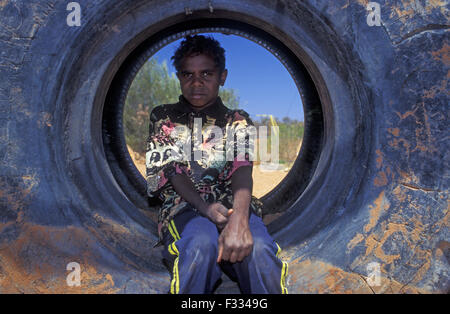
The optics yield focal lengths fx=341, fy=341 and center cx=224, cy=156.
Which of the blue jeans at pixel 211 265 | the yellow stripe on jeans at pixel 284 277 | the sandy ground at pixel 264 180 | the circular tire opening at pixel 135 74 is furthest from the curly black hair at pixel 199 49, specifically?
the sandy ground at pixel 264 180

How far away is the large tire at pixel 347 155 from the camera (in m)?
1.29

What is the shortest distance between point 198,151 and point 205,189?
0.20 metres

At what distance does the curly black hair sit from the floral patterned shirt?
21cm

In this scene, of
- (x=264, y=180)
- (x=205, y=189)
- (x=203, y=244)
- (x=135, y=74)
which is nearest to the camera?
(x=203, y=244)

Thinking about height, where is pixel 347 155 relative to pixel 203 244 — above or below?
above

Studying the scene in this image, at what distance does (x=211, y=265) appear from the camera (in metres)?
1.39

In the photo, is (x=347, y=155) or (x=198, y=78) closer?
(x=347, y=155)

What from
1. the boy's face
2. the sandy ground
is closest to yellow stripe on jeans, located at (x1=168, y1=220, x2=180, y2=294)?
the boy's face

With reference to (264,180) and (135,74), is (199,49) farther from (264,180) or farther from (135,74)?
(264,180)

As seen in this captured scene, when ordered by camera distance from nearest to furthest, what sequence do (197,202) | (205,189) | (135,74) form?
1. (197,202)
2. (205,189)
3. (135,74)

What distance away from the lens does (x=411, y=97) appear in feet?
4.30

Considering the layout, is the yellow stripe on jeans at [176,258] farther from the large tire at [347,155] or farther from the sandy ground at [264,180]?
the sandy ground at [264,180]

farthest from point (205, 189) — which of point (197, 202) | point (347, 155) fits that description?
point (347, 155)

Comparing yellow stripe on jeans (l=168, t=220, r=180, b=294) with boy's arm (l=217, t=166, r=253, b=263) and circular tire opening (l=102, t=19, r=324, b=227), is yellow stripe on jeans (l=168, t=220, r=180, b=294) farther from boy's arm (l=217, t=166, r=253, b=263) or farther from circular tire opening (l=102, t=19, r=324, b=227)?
circular tire opening (l=102, t=19, r=324, b=227)
